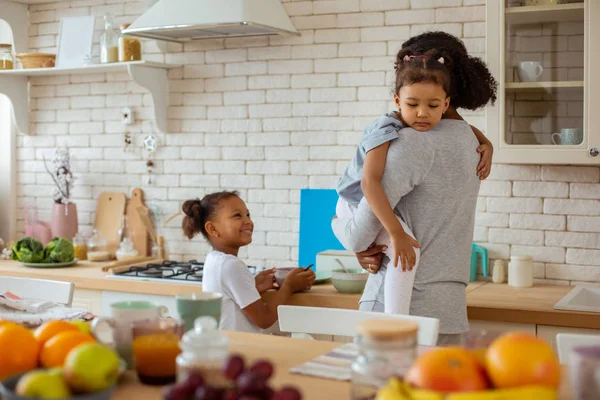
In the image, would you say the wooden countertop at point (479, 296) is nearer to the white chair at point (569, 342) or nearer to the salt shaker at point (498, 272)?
the salt shaker at point (498, 272)

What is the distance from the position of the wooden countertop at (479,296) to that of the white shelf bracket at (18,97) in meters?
1.04

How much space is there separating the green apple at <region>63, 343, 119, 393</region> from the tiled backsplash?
2586mm

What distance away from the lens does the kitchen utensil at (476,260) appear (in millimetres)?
3570

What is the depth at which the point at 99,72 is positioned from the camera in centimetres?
446

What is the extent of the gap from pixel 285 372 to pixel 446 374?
52 cm

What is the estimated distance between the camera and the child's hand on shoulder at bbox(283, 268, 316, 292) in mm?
3186

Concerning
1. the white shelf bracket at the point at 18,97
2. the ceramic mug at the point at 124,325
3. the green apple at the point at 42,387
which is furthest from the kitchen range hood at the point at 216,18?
the green apple at the point at 42,387

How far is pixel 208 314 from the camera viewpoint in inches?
71.1

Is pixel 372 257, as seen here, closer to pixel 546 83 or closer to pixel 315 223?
pixel 546 83

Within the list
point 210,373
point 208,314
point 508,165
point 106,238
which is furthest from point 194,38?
point 210,373

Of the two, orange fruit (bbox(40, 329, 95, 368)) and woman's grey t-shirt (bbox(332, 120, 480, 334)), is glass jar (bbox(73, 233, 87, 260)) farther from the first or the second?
orange fruit (bbox(40, 329, 95, 368))

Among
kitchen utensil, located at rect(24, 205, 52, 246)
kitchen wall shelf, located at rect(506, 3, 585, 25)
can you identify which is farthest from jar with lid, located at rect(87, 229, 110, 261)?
kitchen wall shelf, located at rect(506, 3, 585, 25)

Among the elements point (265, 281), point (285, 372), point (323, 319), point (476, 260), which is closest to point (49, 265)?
point (265, 281)

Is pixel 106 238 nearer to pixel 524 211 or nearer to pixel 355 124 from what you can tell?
pixel 355 124
